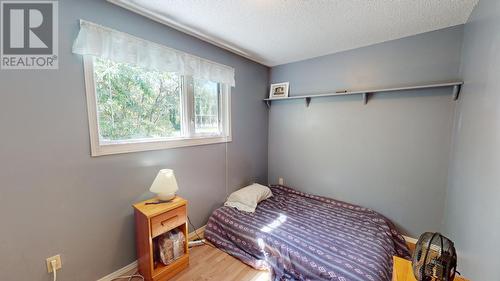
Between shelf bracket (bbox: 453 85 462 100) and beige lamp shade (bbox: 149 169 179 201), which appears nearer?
beige lamp shade (bbox: 149 169 179 201)

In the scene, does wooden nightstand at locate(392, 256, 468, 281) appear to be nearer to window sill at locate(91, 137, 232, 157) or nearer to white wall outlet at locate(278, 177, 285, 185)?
window sill at locate(91, 137, 232, 157)

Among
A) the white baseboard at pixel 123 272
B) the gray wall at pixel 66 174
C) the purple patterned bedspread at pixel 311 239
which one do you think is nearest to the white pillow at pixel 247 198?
the purple patterned bedspread at pixel 311 239

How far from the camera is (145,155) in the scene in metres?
1.82

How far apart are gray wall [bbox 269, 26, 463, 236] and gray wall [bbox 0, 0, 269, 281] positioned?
1.88 m

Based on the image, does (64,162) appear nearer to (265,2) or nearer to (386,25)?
(265,2)

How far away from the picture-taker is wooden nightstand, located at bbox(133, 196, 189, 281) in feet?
5.19

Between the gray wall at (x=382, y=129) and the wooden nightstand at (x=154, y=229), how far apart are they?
1916 mm

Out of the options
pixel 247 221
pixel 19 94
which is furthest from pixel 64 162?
pixel 247 221

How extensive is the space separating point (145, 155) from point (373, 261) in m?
2.15

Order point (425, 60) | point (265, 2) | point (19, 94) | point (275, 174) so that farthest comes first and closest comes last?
point (275, 174) → point (425, 60) → point (265, 2) → point (19, 94)

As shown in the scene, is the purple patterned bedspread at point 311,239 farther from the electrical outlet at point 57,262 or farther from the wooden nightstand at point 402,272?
the electrical outlet at point 57,262

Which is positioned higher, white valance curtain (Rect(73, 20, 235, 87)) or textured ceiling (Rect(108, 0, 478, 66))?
textured ceiling (Rect(108, 0, 478, 66))

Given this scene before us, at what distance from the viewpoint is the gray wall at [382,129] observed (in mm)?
2002

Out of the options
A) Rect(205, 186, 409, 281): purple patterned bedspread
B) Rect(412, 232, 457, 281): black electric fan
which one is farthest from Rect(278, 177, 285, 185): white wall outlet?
Rect(412, 232, 457, 281): black electric fan
